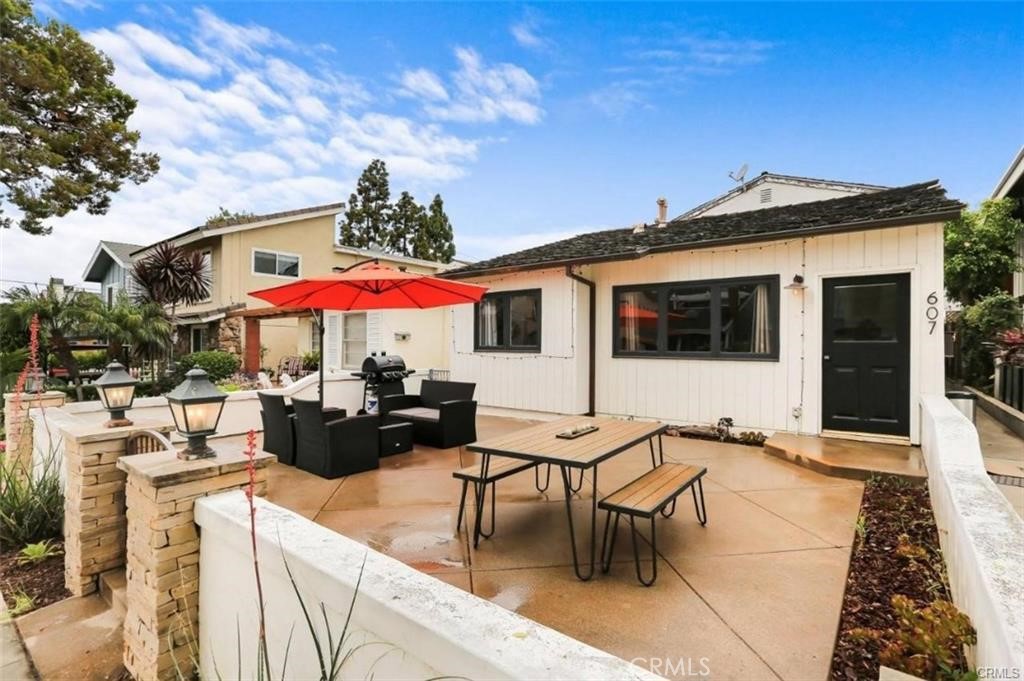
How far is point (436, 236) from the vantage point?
2858 cm

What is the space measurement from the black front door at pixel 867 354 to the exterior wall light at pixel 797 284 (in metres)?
0.28

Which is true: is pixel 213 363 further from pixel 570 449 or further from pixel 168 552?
pixel 570 449

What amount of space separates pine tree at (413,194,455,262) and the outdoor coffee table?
83.2 ft

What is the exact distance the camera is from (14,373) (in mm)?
7102

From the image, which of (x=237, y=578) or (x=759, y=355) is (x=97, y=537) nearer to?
(x=237, y=578)

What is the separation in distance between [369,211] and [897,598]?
30167 millimetres

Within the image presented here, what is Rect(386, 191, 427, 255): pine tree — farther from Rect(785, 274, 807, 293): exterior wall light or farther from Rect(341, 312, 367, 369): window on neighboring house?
Rect(785, 274, 807, 293): exterior wall light

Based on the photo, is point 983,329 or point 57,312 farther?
point 983,329

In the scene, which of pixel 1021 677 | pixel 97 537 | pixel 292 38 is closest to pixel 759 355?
pixel 1021 677

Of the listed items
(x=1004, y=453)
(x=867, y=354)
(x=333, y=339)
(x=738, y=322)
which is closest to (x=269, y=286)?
(x=333, y=339)

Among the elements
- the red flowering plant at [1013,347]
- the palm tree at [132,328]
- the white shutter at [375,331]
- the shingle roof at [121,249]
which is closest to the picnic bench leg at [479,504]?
the white shutter at [375,331]

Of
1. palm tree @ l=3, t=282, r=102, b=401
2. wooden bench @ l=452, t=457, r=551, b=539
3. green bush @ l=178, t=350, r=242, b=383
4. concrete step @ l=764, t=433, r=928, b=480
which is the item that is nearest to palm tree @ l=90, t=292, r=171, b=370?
palm tree @ l=3, t=282, r=102, b=401

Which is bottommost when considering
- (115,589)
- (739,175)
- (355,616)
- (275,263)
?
(115,589)

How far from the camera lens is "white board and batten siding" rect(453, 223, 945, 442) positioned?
5637 millimetres
